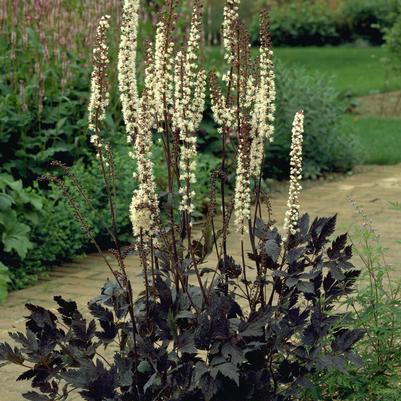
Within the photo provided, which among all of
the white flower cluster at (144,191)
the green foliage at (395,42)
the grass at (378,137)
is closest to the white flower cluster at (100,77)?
the white flower cluster at (144,191)

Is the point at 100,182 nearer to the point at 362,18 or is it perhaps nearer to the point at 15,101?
the point at 15,101

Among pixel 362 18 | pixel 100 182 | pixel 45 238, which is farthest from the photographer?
pixel 362 18

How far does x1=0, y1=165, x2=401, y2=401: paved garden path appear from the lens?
5582 millimetres

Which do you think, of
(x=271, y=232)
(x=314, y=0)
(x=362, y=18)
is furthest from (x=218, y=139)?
(x=314, y=0)

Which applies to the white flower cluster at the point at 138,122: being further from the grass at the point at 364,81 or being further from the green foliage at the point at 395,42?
the green foliage at the point at 395,42

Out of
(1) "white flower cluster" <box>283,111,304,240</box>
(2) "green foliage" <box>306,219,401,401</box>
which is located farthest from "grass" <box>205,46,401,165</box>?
(1) "white flower cluster" <box>283,111,304,240</box>

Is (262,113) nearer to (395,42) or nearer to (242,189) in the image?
(242,189)

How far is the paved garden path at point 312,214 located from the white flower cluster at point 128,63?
3.68 ft

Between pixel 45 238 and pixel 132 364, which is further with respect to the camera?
pixel 45 238

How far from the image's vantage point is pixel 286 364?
3625mm

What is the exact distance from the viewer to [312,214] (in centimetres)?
820

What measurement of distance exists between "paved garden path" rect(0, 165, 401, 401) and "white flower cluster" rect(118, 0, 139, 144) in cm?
112

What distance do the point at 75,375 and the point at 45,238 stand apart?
3.36 metres

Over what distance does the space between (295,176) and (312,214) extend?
4526mm
